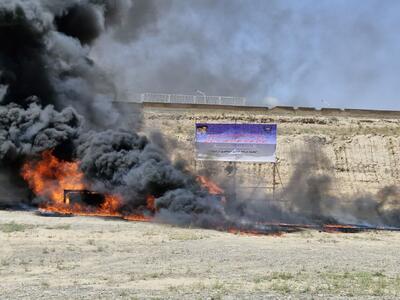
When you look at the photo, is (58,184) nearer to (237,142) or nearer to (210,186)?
(210,186)

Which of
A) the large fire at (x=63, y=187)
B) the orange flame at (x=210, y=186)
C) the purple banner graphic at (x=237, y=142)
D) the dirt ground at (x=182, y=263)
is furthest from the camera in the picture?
the purple banner graphic at (x=237, y=142)

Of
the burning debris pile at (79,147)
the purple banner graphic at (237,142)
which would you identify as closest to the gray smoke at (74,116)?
the burning debris pile at (79,147)

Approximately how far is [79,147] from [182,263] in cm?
→ 1687

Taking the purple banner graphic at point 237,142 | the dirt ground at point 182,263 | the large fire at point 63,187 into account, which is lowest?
the dirt ground at point 182,263

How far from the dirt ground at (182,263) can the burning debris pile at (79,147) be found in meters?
2.65

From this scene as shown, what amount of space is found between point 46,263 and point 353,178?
34189 millimetres

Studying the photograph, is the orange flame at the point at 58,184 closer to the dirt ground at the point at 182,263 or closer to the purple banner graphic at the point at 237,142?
the dirt ground at the point at 182,263

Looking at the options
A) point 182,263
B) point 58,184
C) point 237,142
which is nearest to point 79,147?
point 58,184

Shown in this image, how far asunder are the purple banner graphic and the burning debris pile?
230 cm

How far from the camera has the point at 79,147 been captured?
32688mm

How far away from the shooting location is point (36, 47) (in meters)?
35.3

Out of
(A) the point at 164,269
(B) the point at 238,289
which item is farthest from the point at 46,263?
(B) the point at 238,289

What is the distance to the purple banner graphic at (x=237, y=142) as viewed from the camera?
113ft

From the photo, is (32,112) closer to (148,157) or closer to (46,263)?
Result: (148,157)
